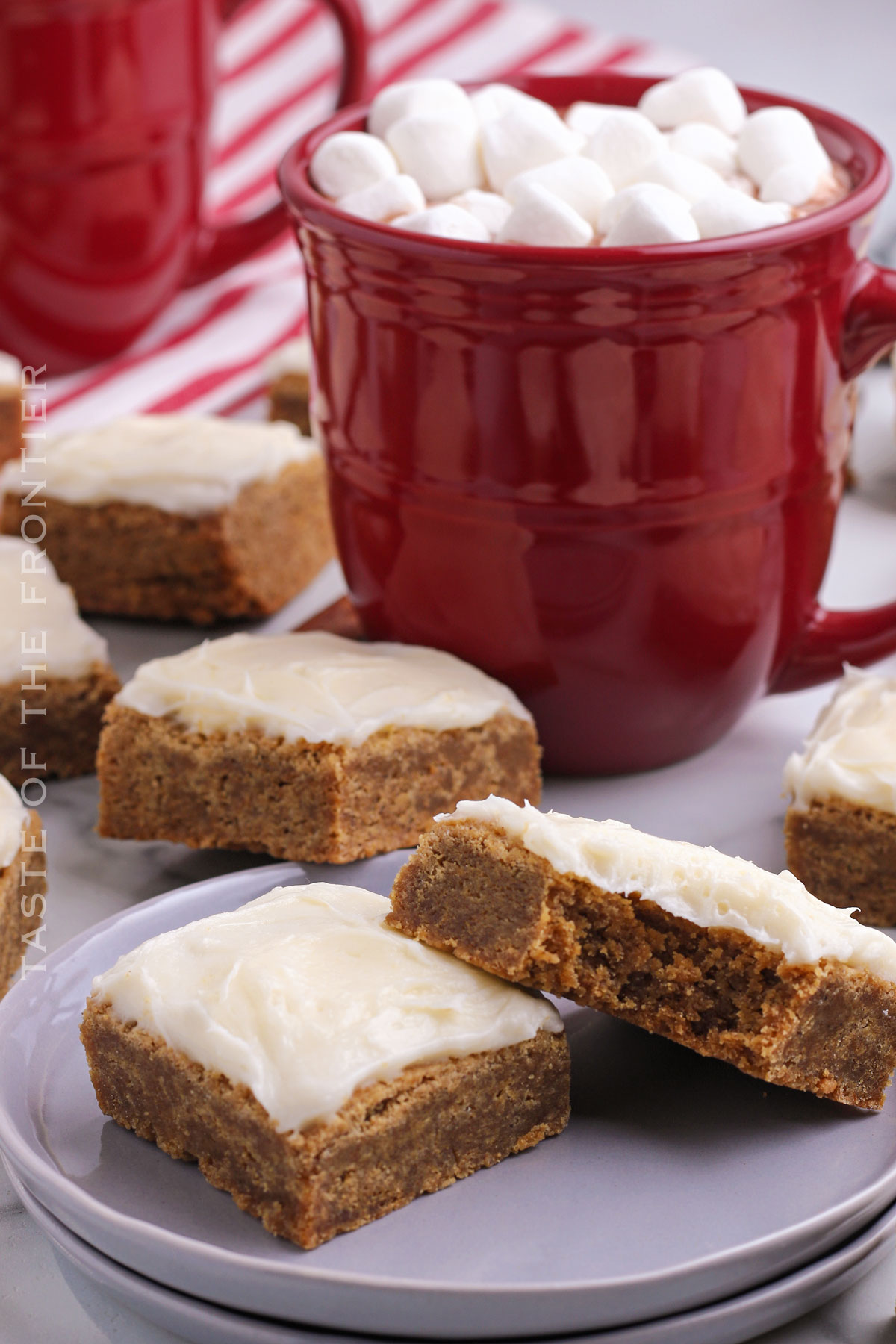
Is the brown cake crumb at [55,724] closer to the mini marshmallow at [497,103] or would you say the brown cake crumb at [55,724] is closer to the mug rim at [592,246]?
the mug rim at [592,246]

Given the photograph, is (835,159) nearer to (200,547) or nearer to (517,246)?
(517,246)

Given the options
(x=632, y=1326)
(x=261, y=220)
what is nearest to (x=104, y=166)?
(x=261, y=220)

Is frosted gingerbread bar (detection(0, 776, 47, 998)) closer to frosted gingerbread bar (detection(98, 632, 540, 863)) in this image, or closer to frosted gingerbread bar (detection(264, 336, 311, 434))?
frosted gingerbread bar (detection(98, 632, 540, 863))

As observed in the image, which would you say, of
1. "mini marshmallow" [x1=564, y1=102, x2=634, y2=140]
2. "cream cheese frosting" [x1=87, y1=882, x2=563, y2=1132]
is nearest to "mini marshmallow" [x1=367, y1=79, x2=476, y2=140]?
"mini marshmallow" [x1=564, y1=102, x2=634, y2=140]

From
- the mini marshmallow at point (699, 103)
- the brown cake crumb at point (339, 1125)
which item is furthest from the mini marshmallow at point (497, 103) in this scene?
the brown cake crumb at point (339, 1125)

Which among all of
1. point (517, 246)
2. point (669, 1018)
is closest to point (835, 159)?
point (517, 246)

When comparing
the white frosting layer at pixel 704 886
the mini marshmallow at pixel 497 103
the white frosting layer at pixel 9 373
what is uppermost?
the mini marshmallow at pixel 497 103
